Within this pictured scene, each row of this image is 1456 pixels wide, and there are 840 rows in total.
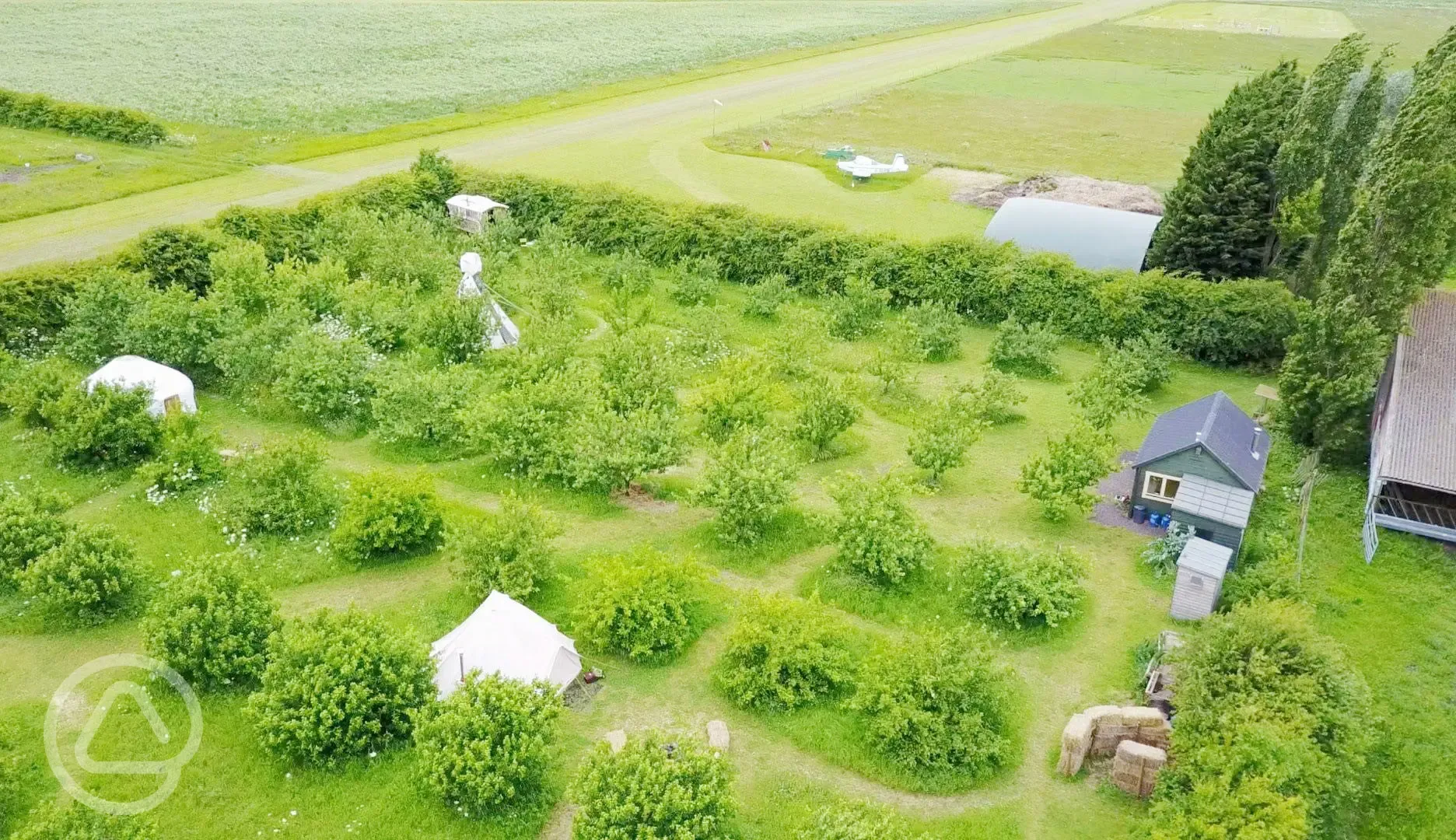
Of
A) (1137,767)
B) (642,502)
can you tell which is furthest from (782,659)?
(642,502)

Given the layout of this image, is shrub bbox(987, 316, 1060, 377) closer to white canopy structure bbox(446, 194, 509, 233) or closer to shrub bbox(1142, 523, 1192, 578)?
shrub bbox(1142, 523, 1192, 578)

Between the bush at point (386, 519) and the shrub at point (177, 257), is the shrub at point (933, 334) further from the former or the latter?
the shrub at point (177, 257)

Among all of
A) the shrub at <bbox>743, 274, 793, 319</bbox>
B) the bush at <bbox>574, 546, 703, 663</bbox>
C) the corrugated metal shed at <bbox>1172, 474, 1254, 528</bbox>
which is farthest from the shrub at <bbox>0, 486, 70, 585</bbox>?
the corrugated metal shed at <bbox>1172, 474, 1254, 528</bbox>

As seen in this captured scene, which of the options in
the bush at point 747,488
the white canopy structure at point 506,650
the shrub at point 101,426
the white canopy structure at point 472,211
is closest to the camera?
the white canopy structure at point 506,650

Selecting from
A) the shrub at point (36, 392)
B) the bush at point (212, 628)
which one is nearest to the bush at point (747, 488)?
the bush at point (212, 628)

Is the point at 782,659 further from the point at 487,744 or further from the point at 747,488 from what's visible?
the point at 487,744

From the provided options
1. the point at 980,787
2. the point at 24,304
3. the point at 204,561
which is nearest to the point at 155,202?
the point at 24,304
